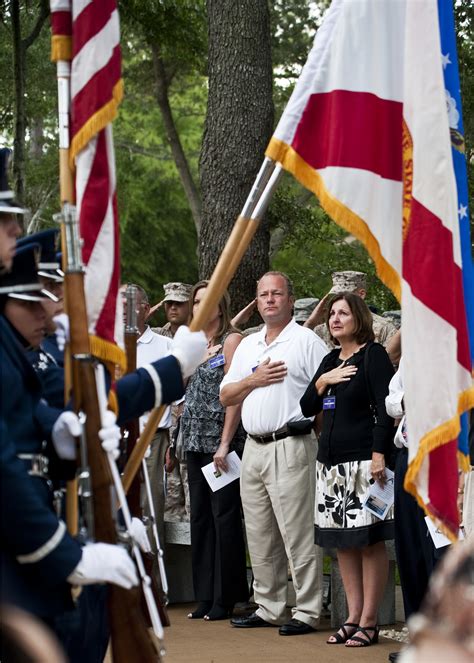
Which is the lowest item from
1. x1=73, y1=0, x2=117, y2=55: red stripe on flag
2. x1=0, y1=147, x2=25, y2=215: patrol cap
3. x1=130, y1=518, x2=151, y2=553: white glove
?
x1=130, y1=518, x2=151, y2=553: white glove

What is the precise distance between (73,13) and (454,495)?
2.45 meters

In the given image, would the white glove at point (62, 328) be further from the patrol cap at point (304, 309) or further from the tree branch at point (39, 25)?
the tree branch at point (39, 25)

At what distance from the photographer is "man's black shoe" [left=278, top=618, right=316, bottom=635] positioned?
7.74 metres

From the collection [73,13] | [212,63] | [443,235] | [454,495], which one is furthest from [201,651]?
[212,63]

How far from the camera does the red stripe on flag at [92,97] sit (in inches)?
184

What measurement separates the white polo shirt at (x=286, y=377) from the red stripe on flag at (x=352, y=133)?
3.01 metres

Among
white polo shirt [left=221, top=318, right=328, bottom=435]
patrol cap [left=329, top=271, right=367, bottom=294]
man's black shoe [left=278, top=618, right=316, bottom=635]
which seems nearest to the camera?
man's black shoe [left=278, top=618, right=316, bottom=635]

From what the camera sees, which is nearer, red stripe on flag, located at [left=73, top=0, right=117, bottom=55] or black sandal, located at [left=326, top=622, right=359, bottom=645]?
red stripe on flag, located at [left=73, top=0, right=117, bottom=55]

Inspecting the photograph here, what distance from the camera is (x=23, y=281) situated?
4.19 metres

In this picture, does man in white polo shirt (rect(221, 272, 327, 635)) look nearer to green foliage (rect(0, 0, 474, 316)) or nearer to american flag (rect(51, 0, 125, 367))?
american flag (rect(51, 0, 125, 367))

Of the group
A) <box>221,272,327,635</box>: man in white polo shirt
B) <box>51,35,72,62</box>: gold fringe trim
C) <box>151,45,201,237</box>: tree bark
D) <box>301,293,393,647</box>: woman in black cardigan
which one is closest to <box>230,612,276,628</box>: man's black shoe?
<box>221,272,327,635</box>: man in white polo shirt

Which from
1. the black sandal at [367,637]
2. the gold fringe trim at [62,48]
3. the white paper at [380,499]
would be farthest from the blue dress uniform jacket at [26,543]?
the black sandal at [367,637]

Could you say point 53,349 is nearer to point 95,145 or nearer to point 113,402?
point 113,402

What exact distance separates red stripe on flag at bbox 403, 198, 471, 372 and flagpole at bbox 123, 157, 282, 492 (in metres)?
0.61
